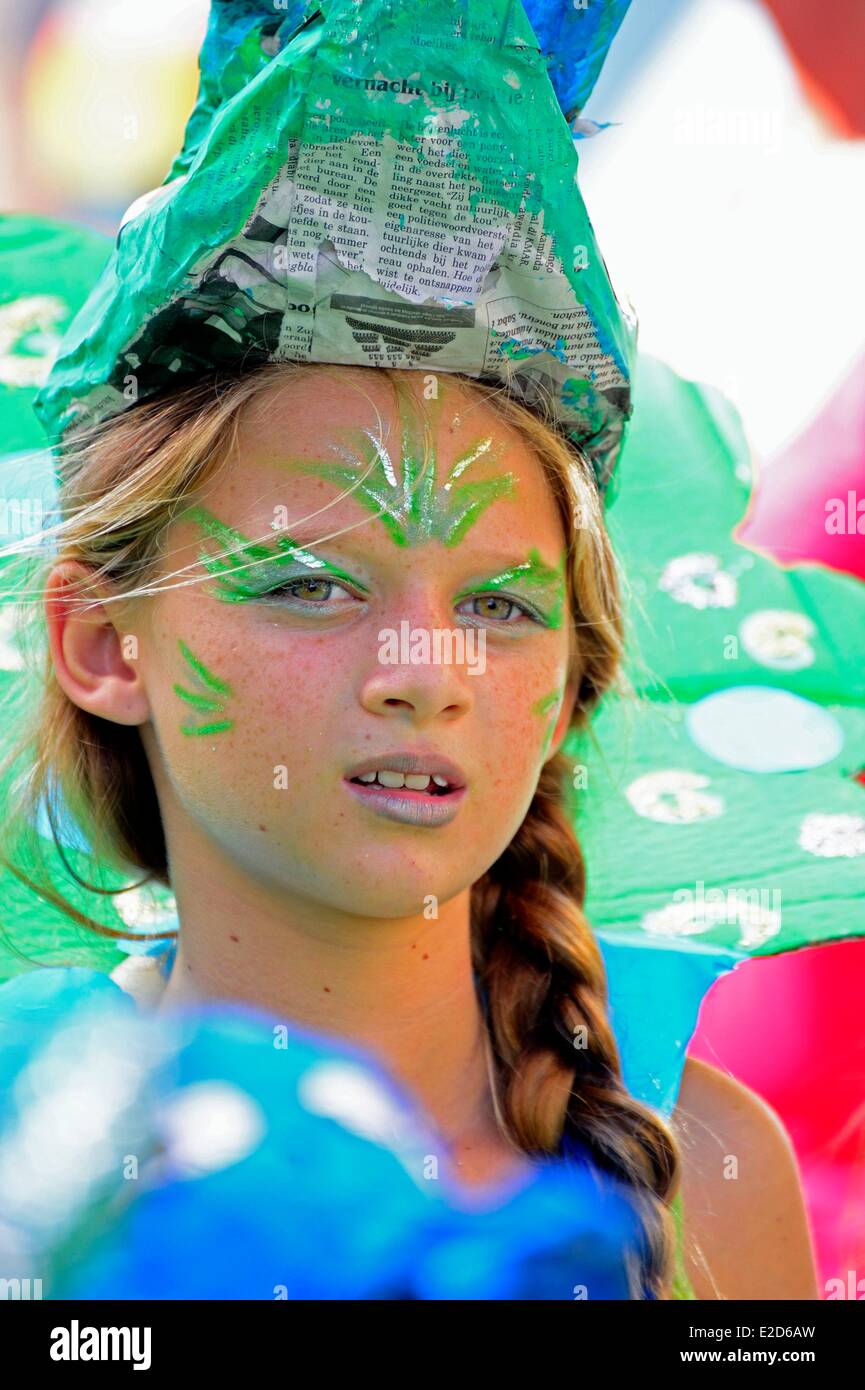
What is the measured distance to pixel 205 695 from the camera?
4.46 ft

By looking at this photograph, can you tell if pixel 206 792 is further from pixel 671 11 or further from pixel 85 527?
pixel 671 11

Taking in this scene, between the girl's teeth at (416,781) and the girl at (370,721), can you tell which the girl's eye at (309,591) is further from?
the girl's teeth at (416,781)

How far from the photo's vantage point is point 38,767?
168 centimetres

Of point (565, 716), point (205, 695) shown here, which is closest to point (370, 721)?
point (205, 695)

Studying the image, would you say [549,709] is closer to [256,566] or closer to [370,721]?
[370,721]

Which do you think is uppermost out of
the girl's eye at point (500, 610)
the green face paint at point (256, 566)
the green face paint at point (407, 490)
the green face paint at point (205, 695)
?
the green face paint at point (407, 490)

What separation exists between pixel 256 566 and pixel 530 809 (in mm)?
584

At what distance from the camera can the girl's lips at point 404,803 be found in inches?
51.8

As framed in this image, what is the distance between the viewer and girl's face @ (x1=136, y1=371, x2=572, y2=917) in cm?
132

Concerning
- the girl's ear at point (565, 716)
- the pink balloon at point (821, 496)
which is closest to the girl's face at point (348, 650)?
the girl's ear at point (565, 716)

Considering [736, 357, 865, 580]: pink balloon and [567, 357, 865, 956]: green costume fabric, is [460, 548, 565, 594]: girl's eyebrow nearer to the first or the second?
[567, 357, 865, 956]: green costume fabric

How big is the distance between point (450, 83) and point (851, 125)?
3.21ft

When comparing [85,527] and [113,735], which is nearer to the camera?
[85,527]
